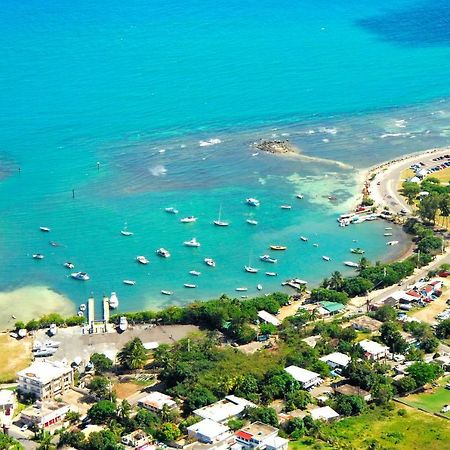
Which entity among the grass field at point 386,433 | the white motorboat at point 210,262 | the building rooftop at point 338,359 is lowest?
the grass field at point 386,433

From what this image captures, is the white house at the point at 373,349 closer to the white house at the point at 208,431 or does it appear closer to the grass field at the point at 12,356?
the white house at the point at 208,431

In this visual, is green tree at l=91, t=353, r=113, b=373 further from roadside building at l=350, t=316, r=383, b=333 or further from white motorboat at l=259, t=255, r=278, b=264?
white motorboat at l=259, t=255, r=278, b=264

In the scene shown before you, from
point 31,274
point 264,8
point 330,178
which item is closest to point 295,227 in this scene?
point 330,178

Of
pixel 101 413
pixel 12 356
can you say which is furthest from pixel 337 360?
pixel 12 356

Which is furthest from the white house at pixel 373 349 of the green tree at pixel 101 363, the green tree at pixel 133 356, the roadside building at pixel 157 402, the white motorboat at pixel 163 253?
the white motorboat at pixel 163 253

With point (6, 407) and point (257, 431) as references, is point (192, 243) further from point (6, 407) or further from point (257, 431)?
point (257, 431)

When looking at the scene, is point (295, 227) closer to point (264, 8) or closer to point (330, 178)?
point (330, 178)

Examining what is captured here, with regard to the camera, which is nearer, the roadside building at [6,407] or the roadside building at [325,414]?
the roadside building at [325,414]

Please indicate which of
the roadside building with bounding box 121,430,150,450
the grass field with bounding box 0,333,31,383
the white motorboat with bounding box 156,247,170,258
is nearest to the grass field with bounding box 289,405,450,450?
the roadside building with bounding box 121,430,150,450
